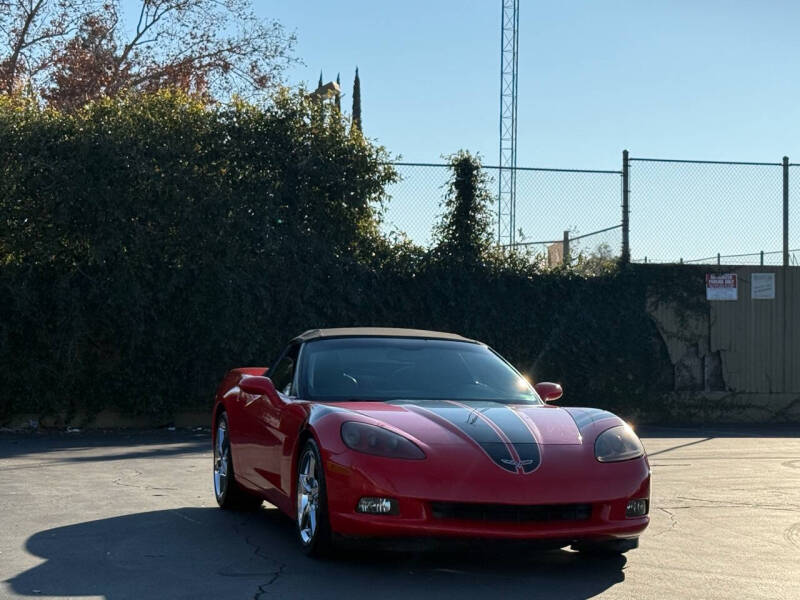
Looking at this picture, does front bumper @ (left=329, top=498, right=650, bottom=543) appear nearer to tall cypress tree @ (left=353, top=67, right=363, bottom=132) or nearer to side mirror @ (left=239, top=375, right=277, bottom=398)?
side mirror @ (left=239, top=375, right=277, bottom=398)

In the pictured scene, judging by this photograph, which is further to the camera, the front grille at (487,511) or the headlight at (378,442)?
the headlight at (378,442)

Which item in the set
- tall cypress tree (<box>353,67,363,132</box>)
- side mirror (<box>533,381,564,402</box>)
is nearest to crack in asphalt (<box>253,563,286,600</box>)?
side mirror (<box>533,381,564,402</box>)

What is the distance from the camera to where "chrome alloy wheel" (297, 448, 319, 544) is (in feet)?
22.0

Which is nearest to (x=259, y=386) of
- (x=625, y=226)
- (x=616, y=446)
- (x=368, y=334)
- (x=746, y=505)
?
(x=368, y=334)

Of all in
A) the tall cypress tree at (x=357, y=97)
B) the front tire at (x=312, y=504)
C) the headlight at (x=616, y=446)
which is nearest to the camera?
the front tire at (x=312, y=504)

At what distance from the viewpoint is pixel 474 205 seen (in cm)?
1877

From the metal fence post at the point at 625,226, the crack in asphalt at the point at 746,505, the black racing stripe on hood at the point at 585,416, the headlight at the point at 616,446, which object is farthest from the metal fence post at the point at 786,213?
the headlight at the point at 616,446

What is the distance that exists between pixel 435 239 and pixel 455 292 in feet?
3.01

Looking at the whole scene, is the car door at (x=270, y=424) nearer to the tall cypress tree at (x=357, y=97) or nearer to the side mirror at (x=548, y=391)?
the side mirror at (x=548, y=391)

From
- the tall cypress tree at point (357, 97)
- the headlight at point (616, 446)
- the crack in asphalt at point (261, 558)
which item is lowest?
the crack in asphalt at point (261, 558)

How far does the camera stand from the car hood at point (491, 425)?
645 cm

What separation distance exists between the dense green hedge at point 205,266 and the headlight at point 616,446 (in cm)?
1088

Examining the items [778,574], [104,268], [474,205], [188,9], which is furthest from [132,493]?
[188,9]

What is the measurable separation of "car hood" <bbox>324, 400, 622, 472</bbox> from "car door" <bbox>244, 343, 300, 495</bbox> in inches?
29.0
